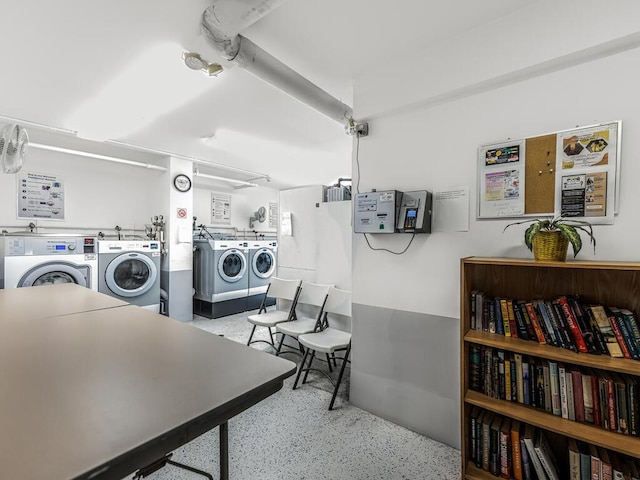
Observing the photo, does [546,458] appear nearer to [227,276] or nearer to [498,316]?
[498,316]

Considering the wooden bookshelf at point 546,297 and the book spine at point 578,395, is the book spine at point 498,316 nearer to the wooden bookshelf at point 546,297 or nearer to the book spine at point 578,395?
the wooden bookshelf at point 546,297

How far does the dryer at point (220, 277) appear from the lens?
4.68 metres

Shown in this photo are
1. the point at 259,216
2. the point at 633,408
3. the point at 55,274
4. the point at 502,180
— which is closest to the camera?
the point at 633,408

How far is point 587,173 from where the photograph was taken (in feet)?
4.96

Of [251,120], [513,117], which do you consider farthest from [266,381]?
[251,120]

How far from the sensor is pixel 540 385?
5.01 ft

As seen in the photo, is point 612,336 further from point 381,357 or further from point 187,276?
point 187,276

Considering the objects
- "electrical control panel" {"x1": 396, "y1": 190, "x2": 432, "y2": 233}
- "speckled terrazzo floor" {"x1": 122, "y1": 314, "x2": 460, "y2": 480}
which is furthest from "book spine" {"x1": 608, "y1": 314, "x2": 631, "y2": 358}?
"speckled terrazzo floor" {"x1": 122, "y1": 314, "x2": 460, "y2": 480}

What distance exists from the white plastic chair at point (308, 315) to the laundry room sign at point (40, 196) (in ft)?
11.6

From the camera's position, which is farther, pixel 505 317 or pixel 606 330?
pixel 505 317

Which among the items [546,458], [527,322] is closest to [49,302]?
[527,322]

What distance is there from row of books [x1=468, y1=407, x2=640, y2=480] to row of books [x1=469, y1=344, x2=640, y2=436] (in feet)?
0.49

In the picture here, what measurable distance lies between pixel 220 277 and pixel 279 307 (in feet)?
4.75

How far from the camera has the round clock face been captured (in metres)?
4.45
